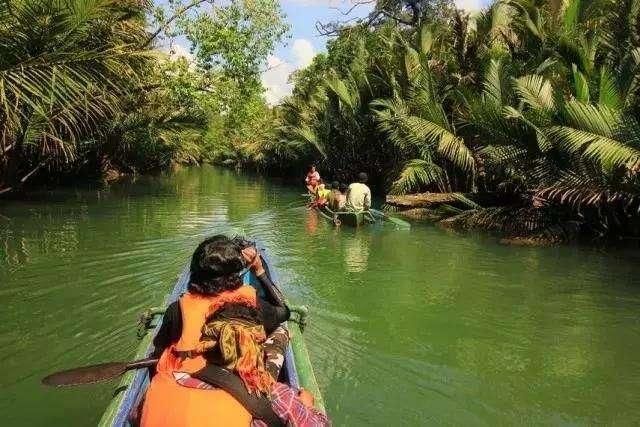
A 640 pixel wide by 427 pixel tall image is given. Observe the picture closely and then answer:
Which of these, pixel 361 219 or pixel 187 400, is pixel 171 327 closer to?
pixel 187 400

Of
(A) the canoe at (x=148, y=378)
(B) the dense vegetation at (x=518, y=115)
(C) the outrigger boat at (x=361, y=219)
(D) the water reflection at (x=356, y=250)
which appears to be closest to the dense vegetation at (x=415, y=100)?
(B) the dense vegetation at (x=518, y=115)

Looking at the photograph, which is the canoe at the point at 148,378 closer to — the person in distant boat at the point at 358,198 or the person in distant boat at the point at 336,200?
the person in distant boat at the point at 358,198

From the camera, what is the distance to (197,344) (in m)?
2.94

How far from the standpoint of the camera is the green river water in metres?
5.29

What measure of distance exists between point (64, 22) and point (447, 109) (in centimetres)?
1192

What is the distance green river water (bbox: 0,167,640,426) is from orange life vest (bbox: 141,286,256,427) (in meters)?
2.23

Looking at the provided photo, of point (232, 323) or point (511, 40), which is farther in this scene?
point (511, 40)

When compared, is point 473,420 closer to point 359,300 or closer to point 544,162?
point 359,300

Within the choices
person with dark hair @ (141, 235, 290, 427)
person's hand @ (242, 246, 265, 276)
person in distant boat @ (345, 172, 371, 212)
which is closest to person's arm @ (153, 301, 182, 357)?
person with dark hair @ (141, 235, 290, 427)

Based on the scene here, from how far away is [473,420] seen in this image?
5047 millimetres

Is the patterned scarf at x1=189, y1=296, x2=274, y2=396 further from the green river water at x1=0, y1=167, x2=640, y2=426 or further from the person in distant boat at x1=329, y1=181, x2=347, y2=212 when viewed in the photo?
the person in distant boat at x1=329, y1=181, x2=347, y2=212

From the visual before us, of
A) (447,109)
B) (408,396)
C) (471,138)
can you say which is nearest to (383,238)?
(471,138)

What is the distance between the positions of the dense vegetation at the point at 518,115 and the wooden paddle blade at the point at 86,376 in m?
8.75

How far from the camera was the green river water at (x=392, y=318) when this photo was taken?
5.29 m
